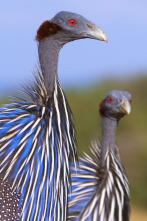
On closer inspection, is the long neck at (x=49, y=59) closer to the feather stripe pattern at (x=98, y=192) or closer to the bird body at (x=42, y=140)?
the bird body at (x=42, y=140)

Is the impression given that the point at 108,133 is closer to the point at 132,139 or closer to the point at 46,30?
the point at 46,30

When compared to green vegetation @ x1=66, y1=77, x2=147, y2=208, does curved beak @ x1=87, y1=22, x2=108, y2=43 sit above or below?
above

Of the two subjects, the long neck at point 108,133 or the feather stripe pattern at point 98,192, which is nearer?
the feather stripe pattern at point 98,192

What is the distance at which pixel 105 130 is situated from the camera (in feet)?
23.5

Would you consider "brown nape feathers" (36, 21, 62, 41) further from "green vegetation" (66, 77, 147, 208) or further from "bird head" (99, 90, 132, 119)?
"green vegetation" (66, 77, 147, 208)

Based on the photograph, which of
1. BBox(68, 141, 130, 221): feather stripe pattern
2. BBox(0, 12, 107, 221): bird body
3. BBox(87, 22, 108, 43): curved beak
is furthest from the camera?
BBox(68, 141, 130, 221): feather stripe pattern

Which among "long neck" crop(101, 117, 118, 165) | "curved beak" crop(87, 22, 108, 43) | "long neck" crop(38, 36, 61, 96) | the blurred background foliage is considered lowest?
the blurred background foliage

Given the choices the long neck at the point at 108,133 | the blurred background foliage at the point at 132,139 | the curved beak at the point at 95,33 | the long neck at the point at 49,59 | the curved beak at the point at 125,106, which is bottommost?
the blurred background foliage at the point at 132,139

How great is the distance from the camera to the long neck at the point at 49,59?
4738 mm

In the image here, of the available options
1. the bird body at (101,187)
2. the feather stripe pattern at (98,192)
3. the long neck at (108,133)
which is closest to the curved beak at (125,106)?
the bird body at (101,187)

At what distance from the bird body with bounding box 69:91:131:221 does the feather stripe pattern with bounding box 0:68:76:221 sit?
1.67 metres

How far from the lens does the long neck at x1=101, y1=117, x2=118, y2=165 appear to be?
6980 mm

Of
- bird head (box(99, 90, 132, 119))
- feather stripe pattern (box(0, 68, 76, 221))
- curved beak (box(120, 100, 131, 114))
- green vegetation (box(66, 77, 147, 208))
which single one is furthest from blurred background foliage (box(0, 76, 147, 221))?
feather stripe pattern (box(0, 68, 76, 221))

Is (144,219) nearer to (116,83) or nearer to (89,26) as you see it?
(116,83)
